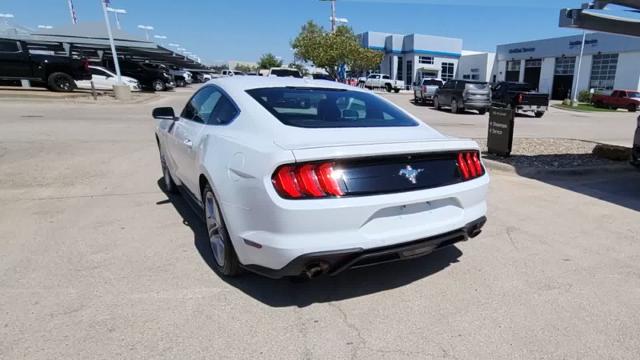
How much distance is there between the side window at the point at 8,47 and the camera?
1828 cm

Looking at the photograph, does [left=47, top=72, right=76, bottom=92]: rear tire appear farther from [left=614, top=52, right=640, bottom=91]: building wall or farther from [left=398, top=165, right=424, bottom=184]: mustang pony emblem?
[left=614, top=52, right=640, bottom=91]: building wall

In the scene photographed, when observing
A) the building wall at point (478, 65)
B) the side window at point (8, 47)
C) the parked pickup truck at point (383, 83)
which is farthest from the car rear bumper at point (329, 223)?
the building wall at point (478, 65)

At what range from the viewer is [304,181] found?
242cm

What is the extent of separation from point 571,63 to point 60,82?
44.7m

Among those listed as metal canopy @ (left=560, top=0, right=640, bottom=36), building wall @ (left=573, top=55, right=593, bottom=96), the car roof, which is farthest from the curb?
building wall @ (left=573, top=55, right=593, bottom=96)

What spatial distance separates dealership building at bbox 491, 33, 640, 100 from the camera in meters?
35.7

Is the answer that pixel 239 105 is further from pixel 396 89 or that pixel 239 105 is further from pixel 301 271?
pixel 396 89

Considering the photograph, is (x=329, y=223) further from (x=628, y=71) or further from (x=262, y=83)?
(x=628, y=71)

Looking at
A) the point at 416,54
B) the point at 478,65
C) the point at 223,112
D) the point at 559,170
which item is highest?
the point at 416,54

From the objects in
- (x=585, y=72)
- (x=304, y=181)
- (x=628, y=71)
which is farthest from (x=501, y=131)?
(x=585, y=72)

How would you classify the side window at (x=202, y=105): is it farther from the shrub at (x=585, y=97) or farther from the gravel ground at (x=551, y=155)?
the shrub at (x=585, y=97)

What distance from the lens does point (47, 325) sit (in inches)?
101

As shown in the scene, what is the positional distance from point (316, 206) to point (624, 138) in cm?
1459

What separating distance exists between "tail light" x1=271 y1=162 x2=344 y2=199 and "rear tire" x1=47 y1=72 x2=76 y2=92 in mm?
22079
